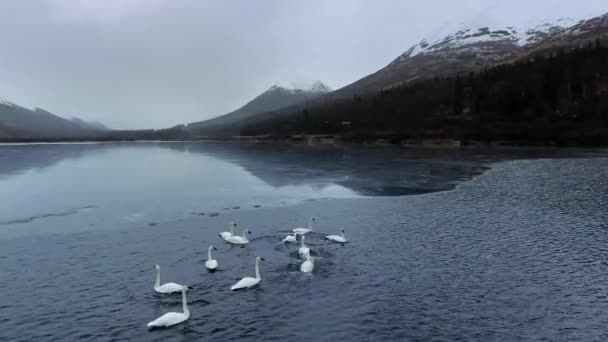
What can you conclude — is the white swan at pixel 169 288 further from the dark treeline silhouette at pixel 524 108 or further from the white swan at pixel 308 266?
the dark treeline silhouette at pixel 524 108

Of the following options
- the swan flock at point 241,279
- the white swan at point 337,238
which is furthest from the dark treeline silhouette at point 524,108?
the swan flock at point 241,279

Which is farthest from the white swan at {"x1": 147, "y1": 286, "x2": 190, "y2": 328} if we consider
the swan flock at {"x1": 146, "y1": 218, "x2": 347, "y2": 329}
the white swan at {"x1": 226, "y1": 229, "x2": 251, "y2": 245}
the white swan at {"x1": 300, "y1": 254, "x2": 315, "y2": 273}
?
the white swan at {"x1": 226, "y1": 229, "x2": 251, "y2": 245}

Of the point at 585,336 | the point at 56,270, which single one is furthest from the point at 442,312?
the point at 56,270

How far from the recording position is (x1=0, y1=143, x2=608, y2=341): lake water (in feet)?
66.5

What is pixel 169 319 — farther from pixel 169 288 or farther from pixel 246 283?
pixel 246 283

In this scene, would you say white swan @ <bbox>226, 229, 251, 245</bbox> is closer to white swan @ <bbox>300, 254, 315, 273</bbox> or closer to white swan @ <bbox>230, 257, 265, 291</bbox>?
white swan @ <bbox>300, 254, 315, 273</bbox>

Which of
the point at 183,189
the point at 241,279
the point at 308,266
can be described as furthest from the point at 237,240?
the point at 183,189

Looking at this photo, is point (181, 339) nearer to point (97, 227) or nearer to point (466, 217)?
point (97, 227)

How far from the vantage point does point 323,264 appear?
2856cm

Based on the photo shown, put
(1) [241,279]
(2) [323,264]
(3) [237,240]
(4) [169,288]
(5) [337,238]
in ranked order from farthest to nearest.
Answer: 1. (5) [337,238]
2. (3) [237,240]
3. (2) [323,264]
4. (1) [241,279]
5. (4) [169,288]

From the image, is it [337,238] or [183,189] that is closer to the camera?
[337,238]

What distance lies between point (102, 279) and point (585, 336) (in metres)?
21.7

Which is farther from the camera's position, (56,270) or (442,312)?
(56,270)

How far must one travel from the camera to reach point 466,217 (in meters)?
41.4
